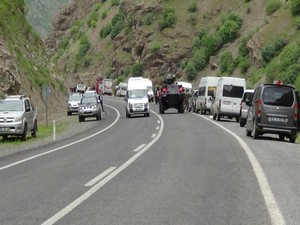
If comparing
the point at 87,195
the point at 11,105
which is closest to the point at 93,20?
the point at 11,105

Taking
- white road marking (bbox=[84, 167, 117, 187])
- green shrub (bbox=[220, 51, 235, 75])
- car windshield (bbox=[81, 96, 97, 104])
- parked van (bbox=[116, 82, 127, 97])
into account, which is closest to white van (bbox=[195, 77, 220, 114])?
car windshield (bbox=[81, 96, 97, 104])

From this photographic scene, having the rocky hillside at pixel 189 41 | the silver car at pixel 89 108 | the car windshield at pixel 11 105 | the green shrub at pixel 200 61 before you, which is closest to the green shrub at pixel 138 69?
the rocky hillside at pixel 189 41

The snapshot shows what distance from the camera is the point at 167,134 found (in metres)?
26.5

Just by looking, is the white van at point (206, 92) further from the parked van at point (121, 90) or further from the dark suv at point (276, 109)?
the parked van at point (121, 90)

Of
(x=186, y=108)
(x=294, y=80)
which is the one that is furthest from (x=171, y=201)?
(x=294, y=80)

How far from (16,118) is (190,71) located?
6491 cm

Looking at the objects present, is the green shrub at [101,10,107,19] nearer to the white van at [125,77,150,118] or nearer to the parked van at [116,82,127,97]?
the parked van at [116,82,127,97]

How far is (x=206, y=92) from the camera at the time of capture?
148ft

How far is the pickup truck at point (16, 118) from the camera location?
86.1 ft

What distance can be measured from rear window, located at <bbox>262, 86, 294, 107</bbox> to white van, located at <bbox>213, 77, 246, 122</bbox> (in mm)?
14084

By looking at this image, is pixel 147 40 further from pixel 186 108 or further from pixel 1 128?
pixel 1 128

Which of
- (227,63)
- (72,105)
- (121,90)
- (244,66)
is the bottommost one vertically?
(72,105)

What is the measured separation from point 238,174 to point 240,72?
6508 cm

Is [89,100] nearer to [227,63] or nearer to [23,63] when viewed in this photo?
[23,63]
